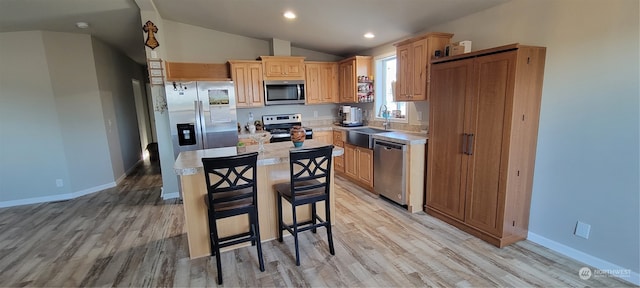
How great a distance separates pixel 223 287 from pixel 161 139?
9.35 feet

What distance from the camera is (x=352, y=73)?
5.12 metres

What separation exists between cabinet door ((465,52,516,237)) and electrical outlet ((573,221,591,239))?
1.87 feet

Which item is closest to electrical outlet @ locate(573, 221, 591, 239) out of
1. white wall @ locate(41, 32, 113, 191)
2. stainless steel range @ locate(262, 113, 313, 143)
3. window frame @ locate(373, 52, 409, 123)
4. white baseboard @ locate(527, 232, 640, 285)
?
white baseboard @ locate(527, 232, 640, 285)

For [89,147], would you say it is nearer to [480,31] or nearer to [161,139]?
[161,139]

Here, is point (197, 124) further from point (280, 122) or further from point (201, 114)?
point (280, 122)

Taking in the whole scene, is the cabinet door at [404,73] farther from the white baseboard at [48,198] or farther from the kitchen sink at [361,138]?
the white baseboard at [48,198]

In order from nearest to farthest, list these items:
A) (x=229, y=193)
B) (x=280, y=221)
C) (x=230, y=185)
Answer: (x=230, y=185)
(x=229, y=193)
(x=280, y=221)

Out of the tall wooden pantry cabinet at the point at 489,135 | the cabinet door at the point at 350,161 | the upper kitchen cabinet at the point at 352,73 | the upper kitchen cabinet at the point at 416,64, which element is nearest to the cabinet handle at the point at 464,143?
the tall wooden pantry cabinet at the point at 489,135

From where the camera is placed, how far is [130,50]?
599 centimetres

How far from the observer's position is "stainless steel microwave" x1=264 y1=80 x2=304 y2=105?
508 cm

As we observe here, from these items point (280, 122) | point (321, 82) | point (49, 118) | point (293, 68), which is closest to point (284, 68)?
point (293, 68)

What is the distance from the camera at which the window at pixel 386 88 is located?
15.4 ft

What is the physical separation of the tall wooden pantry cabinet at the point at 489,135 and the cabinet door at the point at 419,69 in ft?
0.96

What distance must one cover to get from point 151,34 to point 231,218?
2.99m
